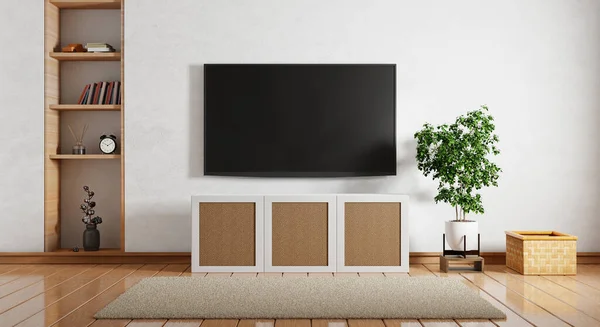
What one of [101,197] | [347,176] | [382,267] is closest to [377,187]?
[347,176]

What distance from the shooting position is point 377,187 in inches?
196

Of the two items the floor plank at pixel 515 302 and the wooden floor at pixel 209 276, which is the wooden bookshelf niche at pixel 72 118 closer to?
the wooden floor at pixel 209 276

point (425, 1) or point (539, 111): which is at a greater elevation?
point (425, 1)

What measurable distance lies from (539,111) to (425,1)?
1318 mm

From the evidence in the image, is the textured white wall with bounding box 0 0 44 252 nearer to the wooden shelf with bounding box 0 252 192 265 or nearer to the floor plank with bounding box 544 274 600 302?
the wooden shelf with bounding box 0 252 192 265

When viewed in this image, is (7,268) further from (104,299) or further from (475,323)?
(475,323)

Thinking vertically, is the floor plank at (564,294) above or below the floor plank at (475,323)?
below

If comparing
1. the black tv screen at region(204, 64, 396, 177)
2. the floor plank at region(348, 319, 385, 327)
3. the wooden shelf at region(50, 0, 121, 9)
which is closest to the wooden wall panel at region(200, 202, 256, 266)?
the black tv screen at region(204, 64, 396, 177)

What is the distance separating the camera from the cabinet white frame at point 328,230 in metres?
4.54

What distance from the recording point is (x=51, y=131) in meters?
5.07

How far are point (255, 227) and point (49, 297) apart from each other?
1534 mm

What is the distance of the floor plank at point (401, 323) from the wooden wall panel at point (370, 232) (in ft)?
4.92

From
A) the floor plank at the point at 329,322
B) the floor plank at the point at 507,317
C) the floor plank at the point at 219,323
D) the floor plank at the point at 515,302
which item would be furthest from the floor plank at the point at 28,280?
the floor plank at the point at 515,302

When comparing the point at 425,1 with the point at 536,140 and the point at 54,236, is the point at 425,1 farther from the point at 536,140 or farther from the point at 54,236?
the point at 54,236
